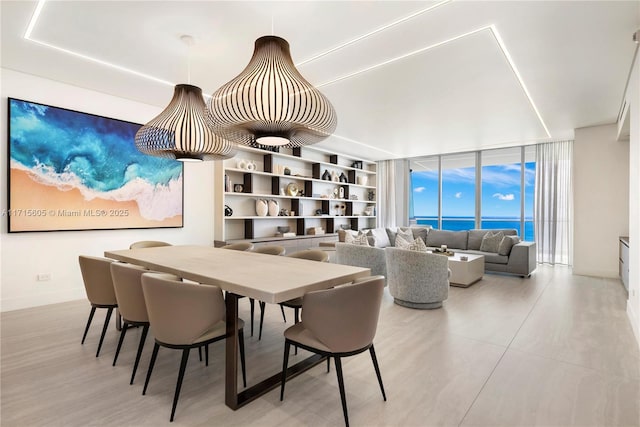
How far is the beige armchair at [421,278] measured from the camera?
3.72 metres

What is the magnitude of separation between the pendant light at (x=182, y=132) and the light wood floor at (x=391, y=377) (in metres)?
1.71

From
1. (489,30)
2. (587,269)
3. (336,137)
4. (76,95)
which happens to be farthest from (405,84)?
(587,269)

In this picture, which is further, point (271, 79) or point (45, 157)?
point (45, 157)

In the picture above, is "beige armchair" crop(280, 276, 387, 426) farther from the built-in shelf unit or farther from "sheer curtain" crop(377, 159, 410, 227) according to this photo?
"sheer curtain" crop(377, 159, 410, 227)

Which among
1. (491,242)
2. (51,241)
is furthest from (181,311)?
(491,242)

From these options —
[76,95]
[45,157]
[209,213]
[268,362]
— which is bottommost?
[268,362]

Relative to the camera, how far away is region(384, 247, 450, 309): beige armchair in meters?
3.72

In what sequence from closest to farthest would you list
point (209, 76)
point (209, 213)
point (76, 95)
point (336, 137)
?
point (209, 76)
point (76, 95)
point (209, 213)
point (336, 137)

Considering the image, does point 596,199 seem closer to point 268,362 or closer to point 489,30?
point 489,30

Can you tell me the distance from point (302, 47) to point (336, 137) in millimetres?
3553

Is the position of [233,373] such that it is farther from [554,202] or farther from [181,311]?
[554,202]

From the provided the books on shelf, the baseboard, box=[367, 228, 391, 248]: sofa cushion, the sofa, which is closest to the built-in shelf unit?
the books on shelf

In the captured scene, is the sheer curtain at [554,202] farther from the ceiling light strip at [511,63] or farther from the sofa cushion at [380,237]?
the sofa cushion at [380,237]

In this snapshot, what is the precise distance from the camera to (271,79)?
6.78 ft
